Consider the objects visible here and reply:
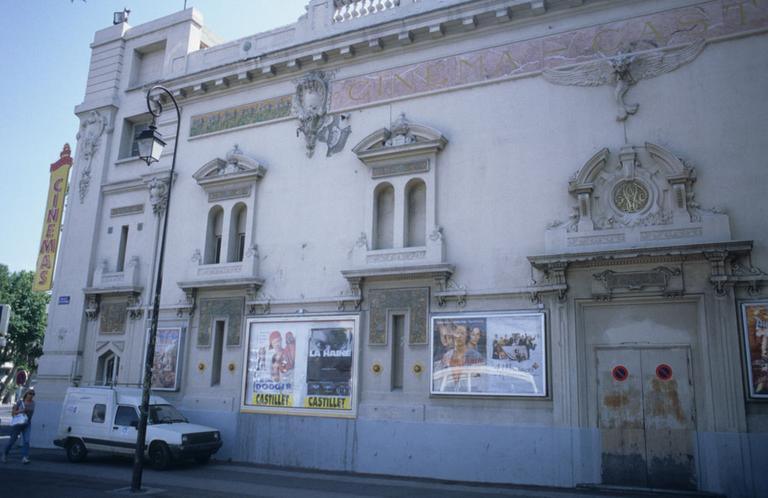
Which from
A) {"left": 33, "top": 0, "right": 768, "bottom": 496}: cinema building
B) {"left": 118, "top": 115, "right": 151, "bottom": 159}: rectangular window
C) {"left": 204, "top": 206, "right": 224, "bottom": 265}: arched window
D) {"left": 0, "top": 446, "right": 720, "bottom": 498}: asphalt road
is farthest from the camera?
{"left": 118, "top": 115, "right": 151, "bottom": 159}: rectangular window

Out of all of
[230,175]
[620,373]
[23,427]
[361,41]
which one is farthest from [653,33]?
[23,427]

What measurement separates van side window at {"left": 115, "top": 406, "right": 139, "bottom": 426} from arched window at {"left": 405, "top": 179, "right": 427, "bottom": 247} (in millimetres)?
8364

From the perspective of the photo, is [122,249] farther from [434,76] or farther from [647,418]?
[647,418]

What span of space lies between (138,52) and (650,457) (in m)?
21.2

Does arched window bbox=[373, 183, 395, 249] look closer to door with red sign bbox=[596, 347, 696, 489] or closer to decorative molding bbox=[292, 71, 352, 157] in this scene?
decorative molding bbox=[292, 71, 352, 157]

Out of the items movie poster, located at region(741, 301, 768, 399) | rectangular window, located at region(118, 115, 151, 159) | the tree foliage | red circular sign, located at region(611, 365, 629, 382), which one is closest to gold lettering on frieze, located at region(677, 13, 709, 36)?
movie poster, located at region(741, 301, 768, 399)

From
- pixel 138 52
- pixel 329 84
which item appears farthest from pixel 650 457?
pixel 138 52

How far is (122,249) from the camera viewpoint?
20.8 m

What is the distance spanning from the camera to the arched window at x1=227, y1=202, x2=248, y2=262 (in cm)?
1864

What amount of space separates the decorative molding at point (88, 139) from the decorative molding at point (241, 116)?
4222mm

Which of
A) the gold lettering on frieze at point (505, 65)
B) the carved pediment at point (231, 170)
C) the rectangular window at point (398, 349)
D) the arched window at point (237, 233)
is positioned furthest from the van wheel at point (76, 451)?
the gold lettering on frieze at point (505, 65)

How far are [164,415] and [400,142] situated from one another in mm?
9498

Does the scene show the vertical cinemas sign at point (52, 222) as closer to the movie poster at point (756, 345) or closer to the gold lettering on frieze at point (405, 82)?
the gold lettering on frieze at point (405, 82)

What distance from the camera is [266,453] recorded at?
1634 cm
